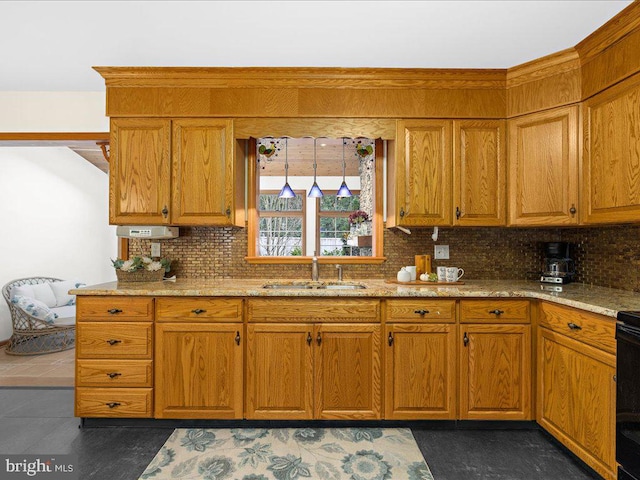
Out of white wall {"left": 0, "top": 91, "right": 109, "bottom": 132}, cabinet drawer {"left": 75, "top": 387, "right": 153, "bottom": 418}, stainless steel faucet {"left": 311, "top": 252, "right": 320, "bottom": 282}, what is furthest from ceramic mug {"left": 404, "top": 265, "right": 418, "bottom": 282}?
white wall {"left": 0, "top": 91, "right": 109, "bottom": 132}

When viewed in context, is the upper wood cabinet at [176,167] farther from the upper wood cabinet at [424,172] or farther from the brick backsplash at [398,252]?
the upper wood cabinet at [424,172]

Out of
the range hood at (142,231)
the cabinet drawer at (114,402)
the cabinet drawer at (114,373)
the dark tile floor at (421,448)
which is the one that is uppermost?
the range hood at (142,231)

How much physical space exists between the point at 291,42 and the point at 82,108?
1.98 metres

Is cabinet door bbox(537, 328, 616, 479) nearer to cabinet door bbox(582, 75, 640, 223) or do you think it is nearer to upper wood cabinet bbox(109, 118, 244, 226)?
cabinet door bbox(582, 75, 640, 223)

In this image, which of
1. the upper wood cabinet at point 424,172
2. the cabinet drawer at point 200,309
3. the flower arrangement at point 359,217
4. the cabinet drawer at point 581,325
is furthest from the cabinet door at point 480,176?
the cabinet drawer at point 200,309

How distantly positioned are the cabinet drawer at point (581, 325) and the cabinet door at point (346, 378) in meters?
1.03

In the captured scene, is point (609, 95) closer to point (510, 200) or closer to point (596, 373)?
point (510, 200)

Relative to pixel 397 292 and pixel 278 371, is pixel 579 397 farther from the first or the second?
pixel 278 371

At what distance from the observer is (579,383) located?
1.98 meters

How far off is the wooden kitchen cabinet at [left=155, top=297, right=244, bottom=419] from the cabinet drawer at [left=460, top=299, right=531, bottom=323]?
145 cm

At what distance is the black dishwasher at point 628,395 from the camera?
5.09 ft

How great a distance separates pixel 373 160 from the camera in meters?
3.16

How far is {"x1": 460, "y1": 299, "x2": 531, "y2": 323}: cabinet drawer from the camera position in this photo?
2367mm

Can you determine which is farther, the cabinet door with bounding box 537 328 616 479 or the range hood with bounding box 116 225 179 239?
the range hood with bounding box 116 225 179 239
